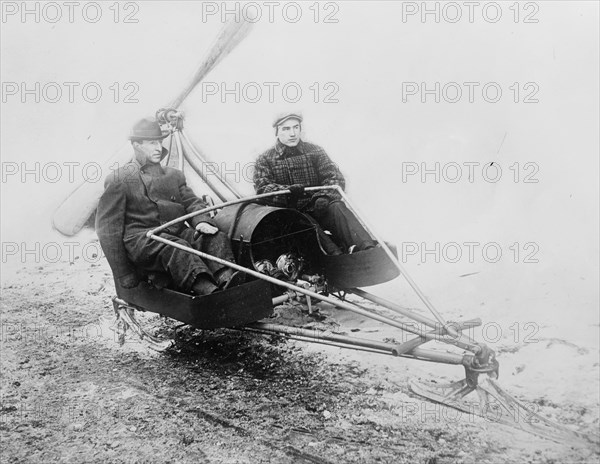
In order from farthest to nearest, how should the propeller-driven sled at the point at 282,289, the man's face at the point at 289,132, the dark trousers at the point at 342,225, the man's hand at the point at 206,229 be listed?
1. the man's face at the point at 289,132
2. the dark trousers at the point at 342,225
3. the man's hand at the point at 206,229
4. the propeller-driven sled at the point at 282,289

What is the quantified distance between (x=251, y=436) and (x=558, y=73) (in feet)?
7.39

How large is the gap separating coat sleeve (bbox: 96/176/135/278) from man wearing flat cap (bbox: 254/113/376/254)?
Result: 3.11 ft

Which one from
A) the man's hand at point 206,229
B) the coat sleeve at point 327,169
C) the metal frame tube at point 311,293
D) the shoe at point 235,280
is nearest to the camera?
the metal frame tube at point 311,293

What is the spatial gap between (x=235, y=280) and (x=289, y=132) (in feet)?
3.81

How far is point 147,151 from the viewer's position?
330 cm

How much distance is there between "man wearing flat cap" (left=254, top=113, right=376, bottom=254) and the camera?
3449 millimetres

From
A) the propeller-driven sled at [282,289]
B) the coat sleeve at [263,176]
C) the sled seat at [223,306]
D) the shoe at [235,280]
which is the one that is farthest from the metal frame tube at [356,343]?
the coat sleeve at [263,176]

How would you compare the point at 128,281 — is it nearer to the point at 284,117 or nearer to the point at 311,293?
the point at 311,293

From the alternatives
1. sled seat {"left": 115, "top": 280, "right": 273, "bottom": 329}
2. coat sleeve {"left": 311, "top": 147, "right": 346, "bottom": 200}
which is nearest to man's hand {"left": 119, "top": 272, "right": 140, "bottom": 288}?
sled seat {"left": 115, "top": 280, "right": 273, "bottom": 329}

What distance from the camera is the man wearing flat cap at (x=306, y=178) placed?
11.3ft

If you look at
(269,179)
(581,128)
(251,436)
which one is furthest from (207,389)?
(581,128)

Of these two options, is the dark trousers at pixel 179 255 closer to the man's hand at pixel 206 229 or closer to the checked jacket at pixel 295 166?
the man's hand at pixel 206 229

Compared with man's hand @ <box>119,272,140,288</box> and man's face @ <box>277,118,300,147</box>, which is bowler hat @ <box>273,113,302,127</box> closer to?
man's face @ <box>277,118,300,147</box>

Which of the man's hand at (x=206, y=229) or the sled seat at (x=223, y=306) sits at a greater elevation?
the man's hand at (x=206, y=229)
